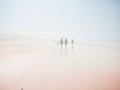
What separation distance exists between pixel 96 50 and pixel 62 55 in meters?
0.47

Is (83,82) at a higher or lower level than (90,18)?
lower

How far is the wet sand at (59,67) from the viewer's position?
1846 millimetres

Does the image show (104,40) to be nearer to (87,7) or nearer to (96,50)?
(96,50)

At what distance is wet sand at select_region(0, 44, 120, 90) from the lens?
1846 mm

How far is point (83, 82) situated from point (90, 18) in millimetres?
847

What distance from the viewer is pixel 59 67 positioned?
195cm

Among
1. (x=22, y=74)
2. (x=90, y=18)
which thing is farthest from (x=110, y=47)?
(x=22, y=74)

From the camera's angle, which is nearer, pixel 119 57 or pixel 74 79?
pixel 74 79

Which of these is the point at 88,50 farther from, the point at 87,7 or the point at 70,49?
the point at 87,7

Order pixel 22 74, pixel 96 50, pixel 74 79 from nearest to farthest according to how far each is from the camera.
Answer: pixel 22 74 < pixel 74 79 < pixel 96 50

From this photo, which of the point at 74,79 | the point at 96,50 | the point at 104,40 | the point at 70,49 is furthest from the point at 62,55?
the point at 104,40

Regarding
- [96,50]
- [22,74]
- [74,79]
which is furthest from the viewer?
[96,50]

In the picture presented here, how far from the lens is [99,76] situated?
2.06 metres

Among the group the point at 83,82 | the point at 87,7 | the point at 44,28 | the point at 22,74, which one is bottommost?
the point at 83,82
